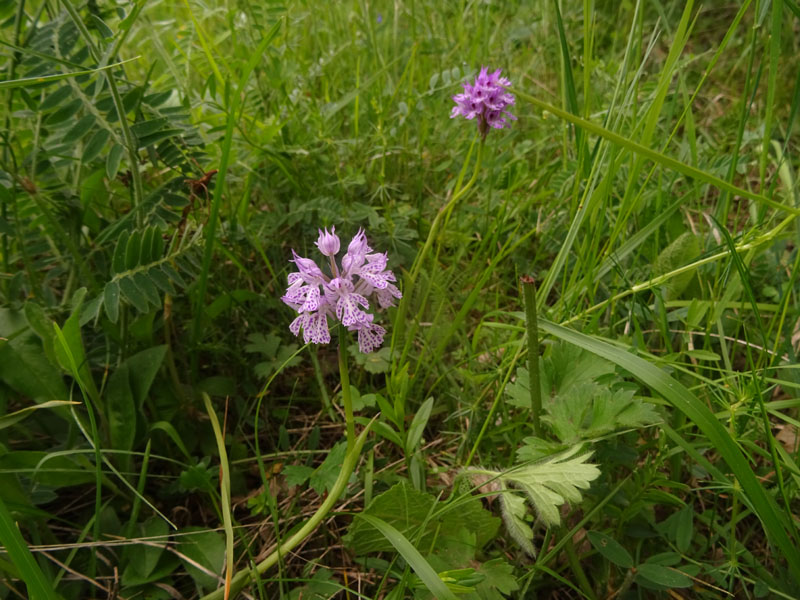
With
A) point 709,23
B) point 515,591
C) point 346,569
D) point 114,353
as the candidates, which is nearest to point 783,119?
point 709,23

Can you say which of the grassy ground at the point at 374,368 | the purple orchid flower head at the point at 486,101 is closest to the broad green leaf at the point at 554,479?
the grassy ground at the point at 374,368

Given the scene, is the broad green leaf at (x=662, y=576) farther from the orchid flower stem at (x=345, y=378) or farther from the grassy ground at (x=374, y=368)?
the orchid flower stem at (x=345, y=378)

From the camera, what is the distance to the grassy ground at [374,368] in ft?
3.70

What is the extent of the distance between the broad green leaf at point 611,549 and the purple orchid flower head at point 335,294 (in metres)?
0.56

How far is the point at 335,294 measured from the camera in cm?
109

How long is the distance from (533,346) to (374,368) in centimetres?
56

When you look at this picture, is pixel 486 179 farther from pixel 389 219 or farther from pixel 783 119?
pixel 783 119

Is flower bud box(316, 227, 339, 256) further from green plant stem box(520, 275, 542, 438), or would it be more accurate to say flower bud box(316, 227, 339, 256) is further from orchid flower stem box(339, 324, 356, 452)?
green plant stem box(520, 275, 542, 438)

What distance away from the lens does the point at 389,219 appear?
174cm

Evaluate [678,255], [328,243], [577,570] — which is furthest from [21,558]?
[678,255]

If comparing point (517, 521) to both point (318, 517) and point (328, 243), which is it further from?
point (328, 243)

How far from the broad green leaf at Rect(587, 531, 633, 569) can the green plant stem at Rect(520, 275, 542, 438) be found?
8.7 inches

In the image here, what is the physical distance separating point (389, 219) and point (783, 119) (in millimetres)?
1850

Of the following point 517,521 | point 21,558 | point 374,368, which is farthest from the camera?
point 374,368
